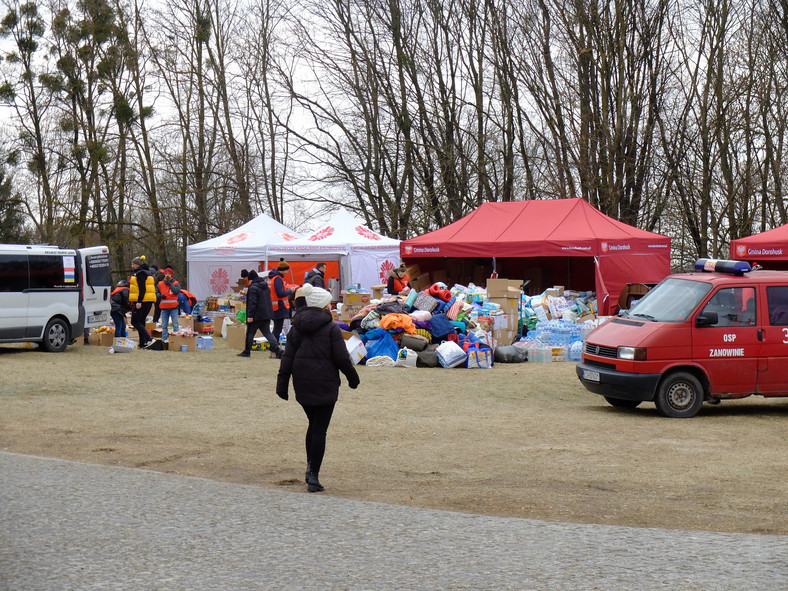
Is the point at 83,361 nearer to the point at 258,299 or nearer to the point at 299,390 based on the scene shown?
the point at 258,299

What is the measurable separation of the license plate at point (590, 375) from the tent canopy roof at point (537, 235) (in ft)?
34.8

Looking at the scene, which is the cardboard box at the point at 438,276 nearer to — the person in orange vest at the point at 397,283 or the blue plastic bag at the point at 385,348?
the person in orange vest at the point at 397,283

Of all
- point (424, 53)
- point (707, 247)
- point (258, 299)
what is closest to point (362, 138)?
point (424, 53)

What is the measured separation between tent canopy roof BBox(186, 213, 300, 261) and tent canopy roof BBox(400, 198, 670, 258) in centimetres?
557

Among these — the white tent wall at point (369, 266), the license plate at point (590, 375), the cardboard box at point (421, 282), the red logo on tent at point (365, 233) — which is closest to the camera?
the license plate at point (590, 375)

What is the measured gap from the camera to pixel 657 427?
1179cm

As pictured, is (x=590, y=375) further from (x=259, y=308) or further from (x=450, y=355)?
(x=259, y=308)

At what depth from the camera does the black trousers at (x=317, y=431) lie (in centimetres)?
801

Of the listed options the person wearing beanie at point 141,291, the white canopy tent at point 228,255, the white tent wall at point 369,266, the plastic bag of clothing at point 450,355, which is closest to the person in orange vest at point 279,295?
the person wearing beanie at point 141,291

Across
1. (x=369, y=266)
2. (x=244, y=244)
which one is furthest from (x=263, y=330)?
(x=244, y=244)

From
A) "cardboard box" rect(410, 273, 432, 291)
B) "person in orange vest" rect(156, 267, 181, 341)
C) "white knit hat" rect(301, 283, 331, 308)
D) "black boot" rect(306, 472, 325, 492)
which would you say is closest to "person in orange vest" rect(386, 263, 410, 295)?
"cardboard box" rect(410, 273, 432, 291)

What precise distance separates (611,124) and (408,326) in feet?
63.4

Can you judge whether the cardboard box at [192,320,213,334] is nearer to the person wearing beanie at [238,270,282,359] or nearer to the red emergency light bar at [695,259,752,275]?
the person wearing beanie at [238,270,282,359]

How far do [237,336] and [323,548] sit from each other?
1702cm
